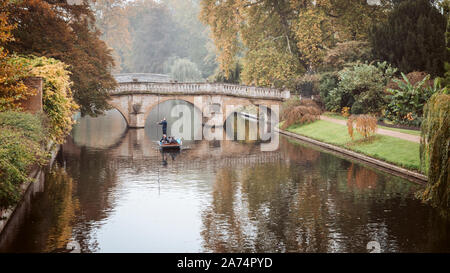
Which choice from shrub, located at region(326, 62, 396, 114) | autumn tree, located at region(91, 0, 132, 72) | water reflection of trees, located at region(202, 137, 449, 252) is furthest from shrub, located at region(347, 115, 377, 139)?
autumn tree, located at region(91, 0, 132, 72)

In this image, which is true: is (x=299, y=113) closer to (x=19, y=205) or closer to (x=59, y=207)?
(x=59, y=207)

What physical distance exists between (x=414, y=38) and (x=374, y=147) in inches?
410

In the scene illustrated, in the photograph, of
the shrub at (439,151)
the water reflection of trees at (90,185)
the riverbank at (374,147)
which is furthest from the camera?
the riverbank at (374,147)

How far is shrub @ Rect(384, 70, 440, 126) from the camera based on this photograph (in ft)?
83.7

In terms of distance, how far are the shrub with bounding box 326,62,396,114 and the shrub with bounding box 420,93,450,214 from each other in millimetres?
19218

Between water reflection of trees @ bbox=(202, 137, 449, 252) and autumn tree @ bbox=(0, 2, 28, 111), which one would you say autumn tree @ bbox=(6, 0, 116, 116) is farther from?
water reflection of trees @ bbox=(202, 137, 449, 252)

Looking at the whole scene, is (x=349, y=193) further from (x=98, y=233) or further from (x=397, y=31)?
(x=397, y=31)

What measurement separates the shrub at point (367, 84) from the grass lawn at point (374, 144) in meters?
2.61

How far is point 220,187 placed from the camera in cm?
1789

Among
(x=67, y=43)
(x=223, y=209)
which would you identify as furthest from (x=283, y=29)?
(x=223, y=209)

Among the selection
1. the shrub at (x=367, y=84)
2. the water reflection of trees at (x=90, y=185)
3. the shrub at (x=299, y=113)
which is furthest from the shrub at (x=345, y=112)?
the water reflection of trees at (x=90, y=185)

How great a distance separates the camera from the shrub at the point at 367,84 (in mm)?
34156

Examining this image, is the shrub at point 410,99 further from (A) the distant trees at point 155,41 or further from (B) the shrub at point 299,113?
(A) the distant trees at point 155,41
